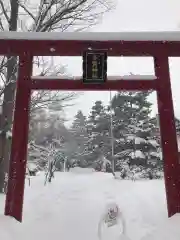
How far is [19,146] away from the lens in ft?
17.2

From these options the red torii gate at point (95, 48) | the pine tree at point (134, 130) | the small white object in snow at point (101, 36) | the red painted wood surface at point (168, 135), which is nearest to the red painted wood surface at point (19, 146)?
the red torii gate at point (95, 48)

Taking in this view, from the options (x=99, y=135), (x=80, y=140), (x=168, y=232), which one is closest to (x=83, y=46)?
(x=168, y=232)

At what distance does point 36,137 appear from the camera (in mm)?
24219

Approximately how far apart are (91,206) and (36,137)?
17393mm

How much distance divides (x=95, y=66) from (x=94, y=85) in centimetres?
38

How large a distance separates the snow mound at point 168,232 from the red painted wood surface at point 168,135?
0.37 m

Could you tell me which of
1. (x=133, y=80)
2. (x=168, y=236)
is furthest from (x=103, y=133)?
(x=168, y=236)

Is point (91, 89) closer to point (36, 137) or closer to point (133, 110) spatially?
point (133, 110)

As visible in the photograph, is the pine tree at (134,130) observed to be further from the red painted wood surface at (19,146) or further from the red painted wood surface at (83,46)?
the red painted wood surface at (19,146)

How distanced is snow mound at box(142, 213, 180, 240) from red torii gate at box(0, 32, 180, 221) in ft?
3.24

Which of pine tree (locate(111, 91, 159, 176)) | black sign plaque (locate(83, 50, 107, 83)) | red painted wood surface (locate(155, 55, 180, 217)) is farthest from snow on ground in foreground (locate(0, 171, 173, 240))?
pine tree (locate(111, 91, 159, 176))

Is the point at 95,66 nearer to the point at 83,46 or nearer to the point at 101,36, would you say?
the point at 83,46

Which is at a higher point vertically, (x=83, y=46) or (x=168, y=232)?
(x=83, y=46)

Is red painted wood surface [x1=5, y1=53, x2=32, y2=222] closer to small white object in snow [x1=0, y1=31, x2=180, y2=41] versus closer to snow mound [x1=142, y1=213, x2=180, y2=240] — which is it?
small white object in snow [x1=0, y1=31, x2=180, y2=41]
